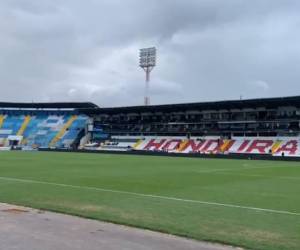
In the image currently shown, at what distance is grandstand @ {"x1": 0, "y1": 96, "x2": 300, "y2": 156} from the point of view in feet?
256

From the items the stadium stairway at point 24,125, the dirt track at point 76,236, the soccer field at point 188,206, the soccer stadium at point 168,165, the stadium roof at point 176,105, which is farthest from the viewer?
the stadium stairway at point 24,125

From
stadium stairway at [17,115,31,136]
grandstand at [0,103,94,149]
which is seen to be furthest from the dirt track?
stadium stairway at [17,115,31,136]

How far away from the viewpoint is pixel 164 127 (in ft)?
306

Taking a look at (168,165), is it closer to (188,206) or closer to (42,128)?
(188,206)

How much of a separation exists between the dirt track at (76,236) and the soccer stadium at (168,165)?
2.25 ft

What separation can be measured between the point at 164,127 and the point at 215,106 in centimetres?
1228

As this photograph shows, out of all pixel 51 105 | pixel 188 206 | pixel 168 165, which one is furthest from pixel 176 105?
pixel 188 206

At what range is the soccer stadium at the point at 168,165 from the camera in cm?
1266

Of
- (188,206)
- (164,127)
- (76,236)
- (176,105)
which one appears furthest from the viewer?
(164,127)

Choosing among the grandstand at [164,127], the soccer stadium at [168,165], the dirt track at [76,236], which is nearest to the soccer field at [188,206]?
the soccer stadium at [168,165]

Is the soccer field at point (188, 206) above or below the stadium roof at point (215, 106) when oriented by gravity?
below

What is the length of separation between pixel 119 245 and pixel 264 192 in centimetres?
1300

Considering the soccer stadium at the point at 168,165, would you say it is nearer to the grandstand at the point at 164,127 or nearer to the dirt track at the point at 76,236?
the grandstand at the point at 164,127

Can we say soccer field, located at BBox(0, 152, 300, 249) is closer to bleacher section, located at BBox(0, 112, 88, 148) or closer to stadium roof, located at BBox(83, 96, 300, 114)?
stadium roof, located at BBox(83, 96, 300, 114)
